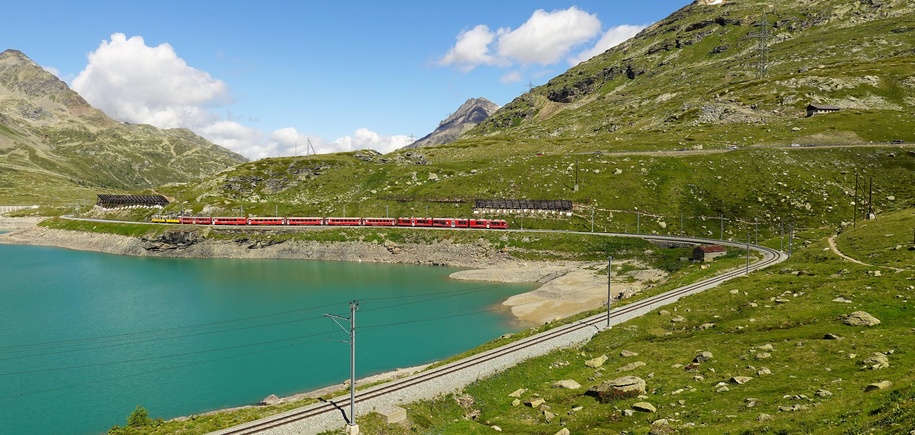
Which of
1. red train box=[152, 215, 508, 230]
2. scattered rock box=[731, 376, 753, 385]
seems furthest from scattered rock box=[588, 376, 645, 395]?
red train box=[152, 215, 508, 230]

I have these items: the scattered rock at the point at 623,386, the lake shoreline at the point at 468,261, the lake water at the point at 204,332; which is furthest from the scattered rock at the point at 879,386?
the lake water at the point at 204,332

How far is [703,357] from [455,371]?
20.2 meters

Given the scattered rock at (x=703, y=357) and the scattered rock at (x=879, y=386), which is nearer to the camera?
the scattered rock at (x=879, y=386)

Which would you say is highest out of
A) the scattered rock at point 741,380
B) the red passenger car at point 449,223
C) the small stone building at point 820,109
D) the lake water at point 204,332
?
the small stone building at point 820,109

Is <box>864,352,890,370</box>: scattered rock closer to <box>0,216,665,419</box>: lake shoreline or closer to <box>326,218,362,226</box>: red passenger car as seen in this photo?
<box>0,216,665,419</box>: lake shoreline

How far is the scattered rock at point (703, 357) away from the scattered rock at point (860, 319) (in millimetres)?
12143

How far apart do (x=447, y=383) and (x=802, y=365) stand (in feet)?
84.1

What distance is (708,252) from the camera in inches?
3802

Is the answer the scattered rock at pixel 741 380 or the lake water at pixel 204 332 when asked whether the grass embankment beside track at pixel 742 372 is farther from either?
the lake water at pixel 204 332

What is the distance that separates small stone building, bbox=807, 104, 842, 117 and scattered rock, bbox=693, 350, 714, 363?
18177 cm

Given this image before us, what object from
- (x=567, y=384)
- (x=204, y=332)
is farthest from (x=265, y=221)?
(x=567, y=384)

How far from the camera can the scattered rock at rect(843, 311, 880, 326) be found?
40.0 meters

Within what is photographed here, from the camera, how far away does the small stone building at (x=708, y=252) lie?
316 feet

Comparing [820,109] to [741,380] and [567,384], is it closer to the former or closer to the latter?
[741,380]
